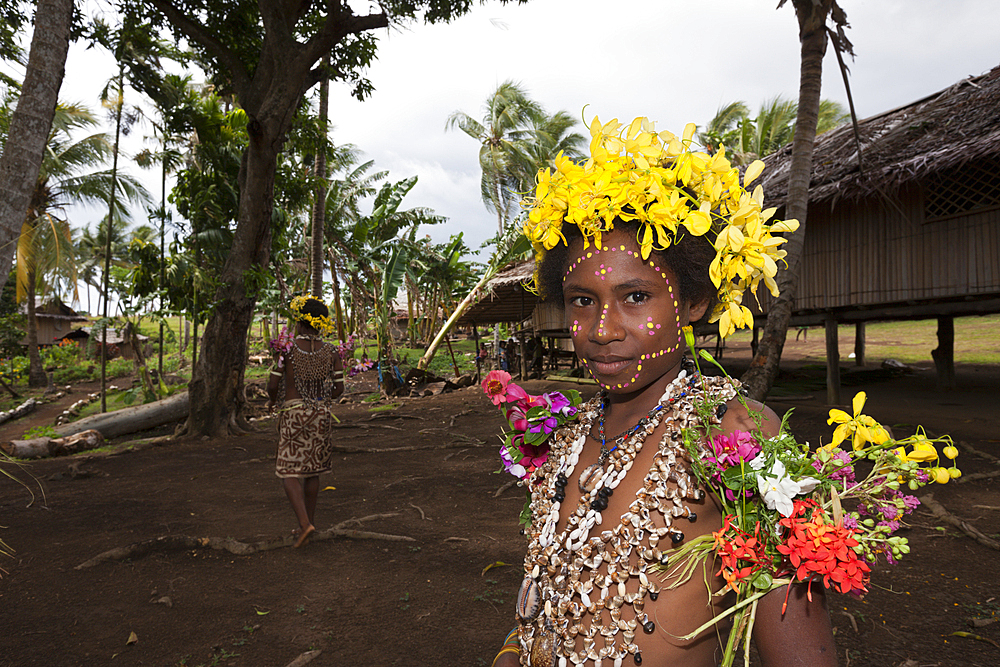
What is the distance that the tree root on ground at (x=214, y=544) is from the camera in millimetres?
4395

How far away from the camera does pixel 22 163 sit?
2.77 m

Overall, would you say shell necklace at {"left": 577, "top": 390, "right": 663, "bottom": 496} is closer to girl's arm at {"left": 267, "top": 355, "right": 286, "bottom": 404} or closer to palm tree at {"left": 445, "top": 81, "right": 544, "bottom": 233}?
girl's arm at {"left": 267, "top": 355, "right": 286, "bottom": 404}

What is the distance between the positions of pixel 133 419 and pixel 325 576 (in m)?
8.74

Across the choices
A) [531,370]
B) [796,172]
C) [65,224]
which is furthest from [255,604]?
[65,224]

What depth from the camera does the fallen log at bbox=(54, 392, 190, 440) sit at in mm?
10086

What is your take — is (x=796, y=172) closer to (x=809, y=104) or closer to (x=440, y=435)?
(x=809, y=104)

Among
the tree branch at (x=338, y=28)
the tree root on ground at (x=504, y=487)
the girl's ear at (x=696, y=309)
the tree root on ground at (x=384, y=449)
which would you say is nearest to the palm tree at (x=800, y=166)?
the tree root on ground at (x=504, y=487)

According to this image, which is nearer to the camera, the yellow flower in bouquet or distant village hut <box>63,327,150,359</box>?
the yellow flower in bouquet

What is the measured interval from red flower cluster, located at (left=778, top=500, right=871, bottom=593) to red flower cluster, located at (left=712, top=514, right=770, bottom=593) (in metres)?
0.06

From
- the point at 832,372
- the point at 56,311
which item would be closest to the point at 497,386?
the point at 832,372

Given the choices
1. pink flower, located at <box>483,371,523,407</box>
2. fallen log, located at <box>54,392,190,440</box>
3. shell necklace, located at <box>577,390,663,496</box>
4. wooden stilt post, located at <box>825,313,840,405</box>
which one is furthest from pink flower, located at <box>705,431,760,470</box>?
fallen log, located at <box>54,392,190,440</box>

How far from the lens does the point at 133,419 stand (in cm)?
1069

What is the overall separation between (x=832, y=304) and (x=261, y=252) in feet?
32.0

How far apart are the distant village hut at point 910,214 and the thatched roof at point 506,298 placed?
20.8ft
